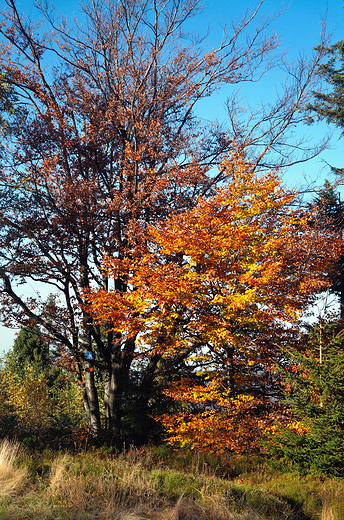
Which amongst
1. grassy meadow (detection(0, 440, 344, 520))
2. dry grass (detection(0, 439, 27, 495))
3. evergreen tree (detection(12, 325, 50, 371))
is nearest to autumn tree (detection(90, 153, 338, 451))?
grassy meadow (detection(0, 440, 344, 520))

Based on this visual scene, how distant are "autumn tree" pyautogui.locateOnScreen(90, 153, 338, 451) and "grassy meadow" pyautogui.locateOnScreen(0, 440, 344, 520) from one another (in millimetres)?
3110

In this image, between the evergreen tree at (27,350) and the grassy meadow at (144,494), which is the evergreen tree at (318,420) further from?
the evergreen tree at (27,350)

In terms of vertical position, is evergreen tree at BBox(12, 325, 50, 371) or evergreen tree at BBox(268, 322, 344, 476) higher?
evergreen tree at BBox(12, 325, 50, 371)

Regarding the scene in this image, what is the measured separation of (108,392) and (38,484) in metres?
9.16

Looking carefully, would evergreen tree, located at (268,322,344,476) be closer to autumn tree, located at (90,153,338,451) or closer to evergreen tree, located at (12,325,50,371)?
autumn tree, located at (90,153,338,451)

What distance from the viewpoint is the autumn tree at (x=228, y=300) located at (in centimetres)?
1091

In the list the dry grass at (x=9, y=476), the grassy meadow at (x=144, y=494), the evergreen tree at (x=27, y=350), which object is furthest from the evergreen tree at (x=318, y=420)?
the evergreen tree at (x=27, y=350)

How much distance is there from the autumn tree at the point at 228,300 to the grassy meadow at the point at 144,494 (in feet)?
10.2

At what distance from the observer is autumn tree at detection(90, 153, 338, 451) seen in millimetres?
10914

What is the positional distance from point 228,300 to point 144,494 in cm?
571

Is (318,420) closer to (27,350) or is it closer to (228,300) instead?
(228,300)

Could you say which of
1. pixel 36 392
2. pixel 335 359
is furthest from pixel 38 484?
pixel 36 392

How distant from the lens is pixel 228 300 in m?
10.8

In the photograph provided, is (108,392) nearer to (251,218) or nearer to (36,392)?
(251,218)
